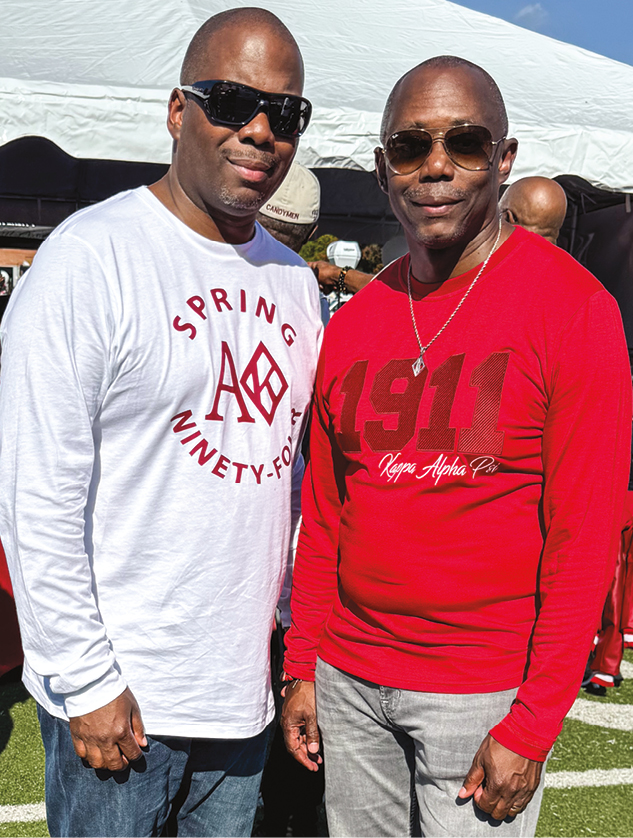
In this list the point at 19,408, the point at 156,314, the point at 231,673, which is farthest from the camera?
the point at 231,673

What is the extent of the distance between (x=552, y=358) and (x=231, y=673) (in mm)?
913

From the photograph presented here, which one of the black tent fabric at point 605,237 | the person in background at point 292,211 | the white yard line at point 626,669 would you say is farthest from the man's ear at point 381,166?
the black tent fabric at point 605,237

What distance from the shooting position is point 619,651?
3.77 metres

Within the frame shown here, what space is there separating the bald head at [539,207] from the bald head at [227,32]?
2016 millimetres

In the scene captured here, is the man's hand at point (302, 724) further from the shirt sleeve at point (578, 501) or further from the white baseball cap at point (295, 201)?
the white baseball cap at point (295, 201)

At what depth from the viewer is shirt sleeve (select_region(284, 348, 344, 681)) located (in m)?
1.78

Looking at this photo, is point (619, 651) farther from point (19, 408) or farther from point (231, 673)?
point (19, 408)

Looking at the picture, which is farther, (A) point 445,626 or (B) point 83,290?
(A) point 445,626

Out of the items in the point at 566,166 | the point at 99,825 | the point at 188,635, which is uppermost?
the point at 566,166

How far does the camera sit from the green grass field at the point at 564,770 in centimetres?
277

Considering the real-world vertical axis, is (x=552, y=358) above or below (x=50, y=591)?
above

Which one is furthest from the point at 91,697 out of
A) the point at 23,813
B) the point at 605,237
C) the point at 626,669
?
the point at 605,237

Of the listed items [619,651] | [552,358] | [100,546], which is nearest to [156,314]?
[100,546]

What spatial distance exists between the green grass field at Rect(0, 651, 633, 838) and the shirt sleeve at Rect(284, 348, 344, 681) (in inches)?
59.5
